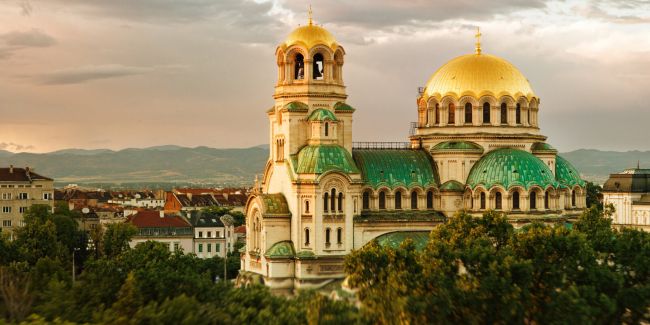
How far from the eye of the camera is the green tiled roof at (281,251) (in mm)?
68875

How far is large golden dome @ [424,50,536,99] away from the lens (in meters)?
76.6

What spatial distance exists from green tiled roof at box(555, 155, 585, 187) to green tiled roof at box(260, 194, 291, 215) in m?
20.9

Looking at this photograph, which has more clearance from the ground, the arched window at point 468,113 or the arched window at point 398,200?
the arched window at point 468,113

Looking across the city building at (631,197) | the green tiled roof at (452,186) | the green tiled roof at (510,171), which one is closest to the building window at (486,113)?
the green tiled roof at (510,171)

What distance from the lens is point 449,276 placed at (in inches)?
1994

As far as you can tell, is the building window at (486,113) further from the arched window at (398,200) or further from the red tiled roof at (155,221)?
the red tiled roof at (155,221)

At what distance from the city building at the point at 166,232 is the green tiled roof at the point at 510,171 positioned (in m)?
42.3

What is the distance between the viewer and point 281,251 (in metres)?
69.1

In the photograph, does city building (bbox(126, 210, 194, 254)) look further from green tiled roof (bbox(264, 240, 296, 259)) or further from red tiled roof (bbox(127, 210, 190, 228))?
green tiled roof (bbox(264, 240, 296, 259))

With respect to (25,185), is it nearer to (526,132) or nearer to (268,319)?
(526,132)

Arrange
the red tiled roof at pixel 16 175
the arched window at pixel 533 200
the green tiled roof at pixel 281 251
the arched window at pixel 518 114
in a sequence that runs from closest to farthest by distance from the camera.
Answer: the green tiled roof at pixel 281 251, the arched window at pixel 533 200, the arched window at pixel 518 114, the red tiled roof at pixel 16 175

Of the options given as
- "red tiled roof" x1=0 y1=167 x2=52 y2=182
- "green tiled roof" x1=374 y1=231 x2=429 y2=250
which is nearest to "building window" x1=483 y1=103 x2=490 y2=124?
"green tiled roof" x1=374 y1=231 x2=429 y2=250

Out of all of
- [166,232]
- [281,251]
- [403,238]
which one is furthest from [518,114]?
[166,232]

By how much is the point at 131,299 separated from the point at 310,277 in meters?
22.2
